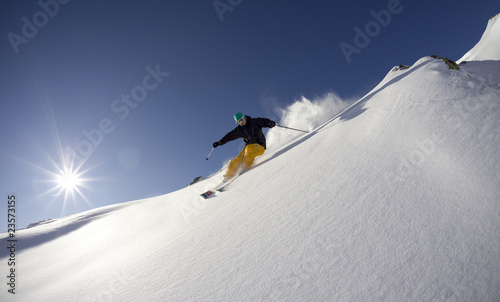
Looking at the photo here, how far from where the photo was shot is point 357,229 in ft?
6.70

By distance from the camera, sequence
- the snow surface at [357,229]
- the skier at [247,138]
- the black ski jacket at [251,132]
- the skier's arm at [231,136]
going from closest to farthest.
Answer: the snow surface at [357,229], the skier at [247,138], the black ski jacket at [251,132], the skier's arm at [231,136]

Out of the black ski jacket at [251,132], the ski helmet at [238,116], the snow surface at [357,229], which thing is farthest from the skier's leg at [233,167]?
the snow surface at [357,229]

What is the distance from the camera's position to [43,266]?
4121mm

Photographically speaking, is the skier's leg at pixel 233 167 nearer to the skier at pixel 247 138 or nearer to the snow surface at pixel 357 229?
the skier at pixel 247 138

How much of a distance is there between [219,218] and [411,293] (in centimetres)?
238

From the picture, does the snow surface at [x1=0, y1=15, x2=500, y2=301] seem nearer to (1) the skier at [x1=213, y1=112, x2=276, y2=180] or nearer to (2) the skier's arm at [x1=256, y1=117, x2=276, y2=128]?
(1) the skier at [x1=213, y1=112, x2=276, y2=180]

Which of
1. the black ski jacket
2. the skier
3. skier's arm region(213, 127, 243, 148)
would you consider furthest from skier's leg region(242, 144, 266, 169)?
skier's arm region(213, 127, 243, 148)

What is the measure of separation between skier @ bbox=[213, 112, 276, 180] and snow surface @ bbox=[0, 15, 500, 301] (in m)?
1.63

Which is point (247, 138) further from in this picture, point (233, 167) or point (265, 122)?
point (233, 167)

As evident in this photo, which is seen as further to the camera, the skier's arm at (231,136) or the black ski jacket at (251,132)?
the skier's arm at (231,136)

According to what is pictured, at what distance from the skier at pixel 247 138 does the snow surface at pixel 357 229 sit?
5.34ft

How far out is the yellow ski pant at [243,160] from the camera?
18.6 ft

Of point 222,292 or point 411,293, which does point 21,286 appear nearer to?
point 222,292

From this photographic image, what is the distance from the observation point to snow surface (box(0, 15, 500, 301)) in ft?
5.37
